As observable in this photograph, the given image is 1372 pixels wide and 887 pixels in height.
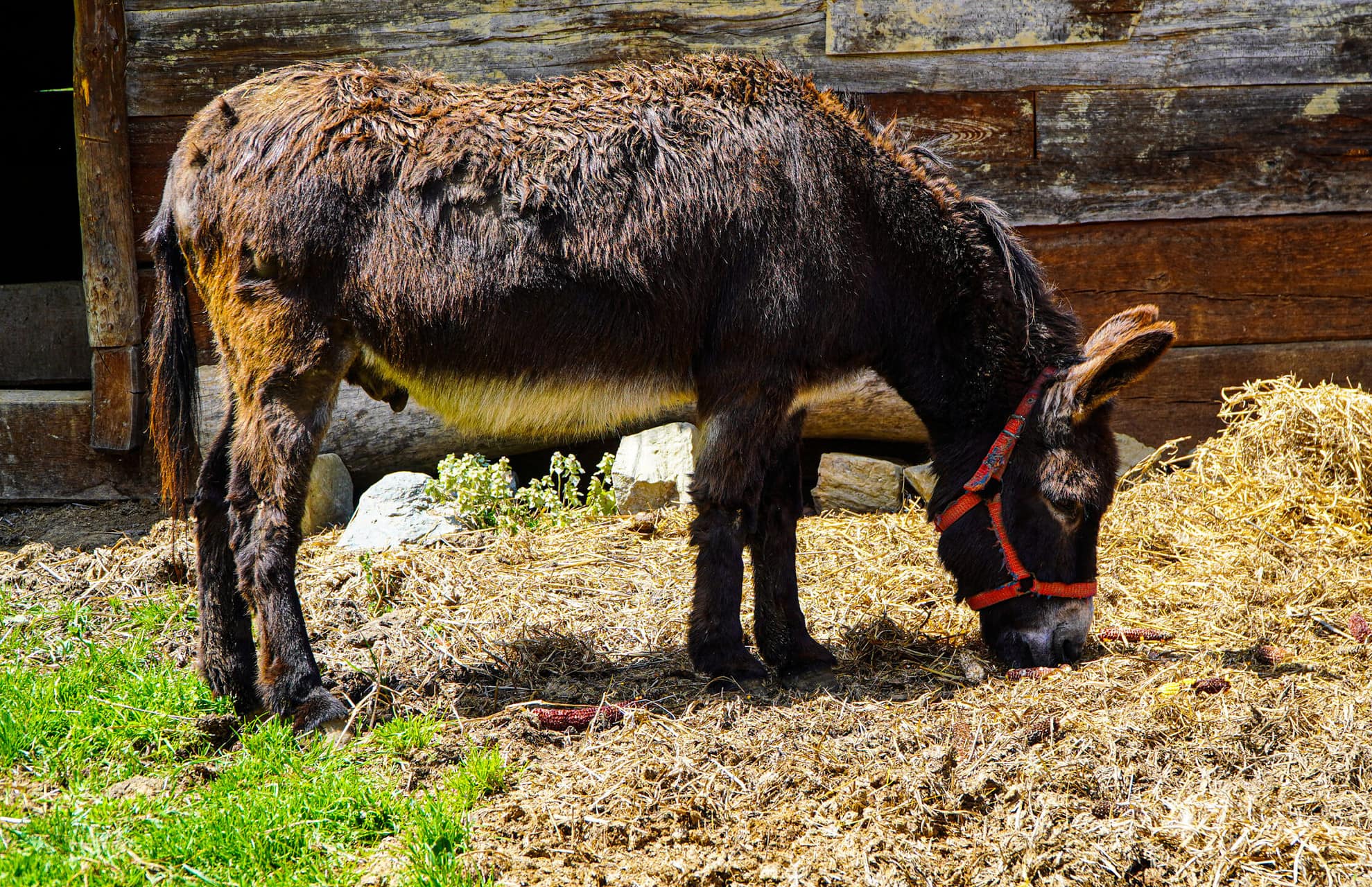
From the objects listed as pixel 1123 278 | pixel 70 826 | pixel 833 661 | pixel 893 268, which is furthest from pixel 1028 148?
pixel 70 826

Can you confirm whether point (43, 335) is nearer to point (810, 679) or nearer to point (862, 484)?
point (862, 484)

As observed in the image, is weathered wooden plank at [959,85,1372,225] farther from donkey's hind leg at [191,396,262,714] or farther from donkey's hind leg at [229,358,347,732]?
donkey's hind leg at [191,396,262,714]

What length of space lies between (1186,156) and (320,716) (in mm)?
4832

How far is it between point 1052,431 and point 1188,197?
2.65 metres

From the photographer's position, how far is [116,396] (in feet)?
17.8

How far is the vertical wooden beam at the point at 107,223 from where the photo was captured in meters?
5.15

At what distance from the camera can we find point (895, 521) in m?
5.30

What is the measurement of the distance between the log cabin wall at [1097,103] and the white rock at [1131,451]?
140mm

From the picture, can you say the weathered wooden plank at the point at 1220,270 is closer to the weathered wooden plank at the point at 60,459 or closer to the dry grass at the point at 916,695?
the dry grass at the point at 916,695

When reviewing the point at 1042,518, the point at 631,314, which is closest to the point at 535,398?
the point at 631,314

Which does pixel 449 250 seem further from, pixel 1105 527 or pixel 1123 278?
pixel 1123 278

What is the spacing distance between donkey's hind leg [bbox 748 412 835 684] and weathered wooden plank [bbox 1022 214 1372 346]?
8.17 ft

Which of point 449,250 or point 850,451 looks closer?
point 449,250

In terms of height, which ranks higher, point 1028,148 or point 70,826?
point 1028,148
